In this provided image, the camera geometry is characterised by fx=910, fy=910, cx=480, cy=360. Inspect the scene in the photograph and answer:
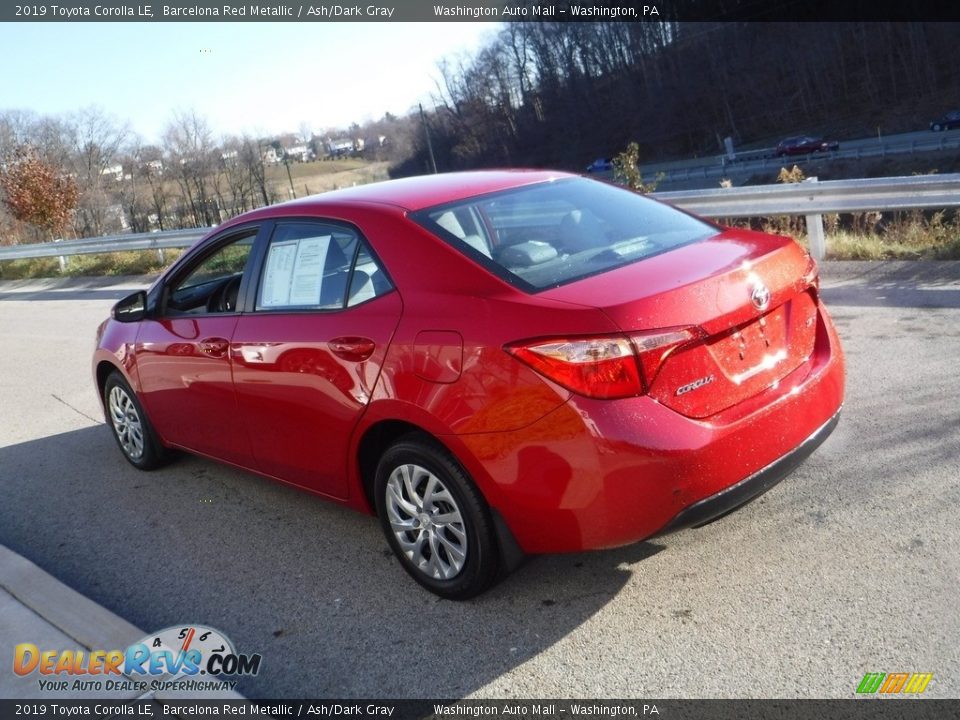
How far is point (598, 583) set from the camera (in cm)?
369

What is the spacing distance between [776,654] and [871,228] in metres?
8.53

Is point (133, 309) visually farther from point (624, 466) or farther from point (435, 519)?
point (624, 466)

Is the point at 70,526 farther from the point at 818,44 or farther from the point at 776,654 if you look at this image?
the point at 818,44

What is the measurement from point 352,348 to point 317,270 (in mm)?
549

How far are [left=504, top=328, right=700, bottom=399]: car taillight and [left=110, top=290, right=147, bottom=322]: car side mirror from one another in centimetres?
322

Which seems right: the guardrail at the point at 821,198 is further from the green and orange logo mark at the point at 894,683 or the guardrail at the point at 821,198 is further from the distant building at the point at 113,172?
the distant building at the point at 113,172

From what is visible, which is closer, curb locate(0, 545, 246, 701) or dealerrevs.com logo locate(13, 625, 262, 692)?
dealerrevs.com logo locate(13, 625, 262, 692)

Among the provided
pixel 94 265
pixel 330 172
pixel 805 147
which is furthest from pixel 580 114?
pixel 94 265

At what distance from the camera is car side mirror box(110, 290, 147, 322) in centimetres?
540

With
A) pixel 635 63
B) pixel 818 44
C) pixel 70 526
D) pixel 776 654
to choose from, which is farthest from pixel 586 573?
pixel 635 63

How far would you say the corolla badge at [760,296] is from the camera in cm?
340

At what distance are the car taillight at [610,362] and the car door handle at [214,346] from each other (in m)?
2.10

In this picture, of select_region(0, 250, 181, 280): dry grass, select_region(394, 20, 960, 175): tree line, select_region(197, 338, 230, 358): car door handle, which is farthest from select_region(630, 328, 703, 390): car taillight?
select_region(394, 20, 960, 175): tree line

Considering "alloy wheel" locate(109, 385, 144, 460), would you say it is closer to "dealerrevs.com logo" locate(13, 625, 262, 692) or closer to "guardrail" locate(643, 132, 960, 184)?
"dealerrevs.com logo" locate(13, 625, 262, 692)
